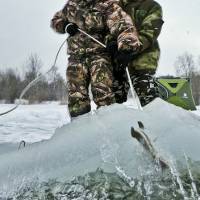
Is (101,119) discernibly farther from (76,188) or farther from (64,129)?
(76,188)

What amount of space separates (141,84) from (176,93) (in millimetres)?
2098

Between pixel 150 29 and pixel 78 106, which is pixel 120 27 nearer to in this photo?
pixel 150 29

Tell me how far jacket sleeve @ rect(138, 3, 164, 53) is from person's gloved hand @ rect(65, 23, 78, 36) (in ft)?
1.91

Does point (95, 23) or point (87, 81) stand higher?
point (95, 23)

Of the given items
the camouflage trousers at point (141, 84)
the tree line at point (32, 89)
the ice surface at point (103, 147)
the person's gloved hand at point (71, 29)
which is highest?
the person's gloved hand at point (71, 29)

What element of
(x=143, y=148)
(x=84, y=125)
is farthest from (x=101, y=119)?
(x=143, y=148)

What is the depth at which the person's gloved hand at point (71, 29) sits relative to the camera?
423cm

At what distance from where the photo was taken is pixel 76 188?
8.18 feet

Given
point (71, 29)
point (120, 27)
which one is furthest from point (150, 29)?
point (71, 29)

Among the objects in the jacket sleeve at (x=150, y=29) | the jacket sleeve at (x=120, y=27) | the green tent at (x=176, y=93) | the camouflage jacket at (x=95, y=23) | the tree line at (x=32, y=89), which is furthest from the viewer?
the tree line at (x=32, y=89)

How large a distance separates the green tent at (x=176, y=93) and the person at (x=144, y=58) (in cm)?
104

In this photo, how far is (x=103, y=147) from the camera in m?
2.71

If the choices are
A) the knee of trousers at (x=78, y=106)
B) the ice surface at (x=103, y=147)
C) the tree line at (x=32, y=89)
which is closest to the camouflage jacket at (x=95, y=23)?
the knee of trousers at (x=78, y=106)

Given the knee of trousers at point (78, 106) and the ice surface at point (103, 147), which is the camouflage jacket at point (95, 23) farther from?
the ice surface at point (103, 147)
